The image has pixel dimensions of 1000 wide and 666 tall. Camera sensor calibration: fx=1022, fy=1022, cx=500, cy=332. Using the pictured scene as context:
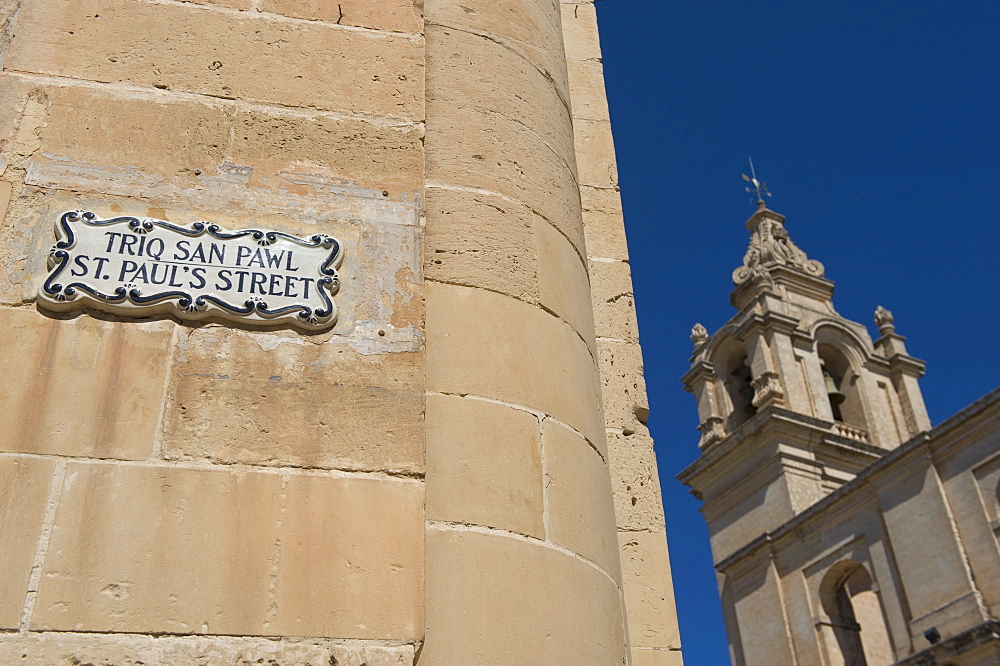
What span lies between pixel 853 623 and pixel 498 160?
794 inches

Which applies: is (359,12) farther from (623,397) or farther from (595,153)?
(623,397)

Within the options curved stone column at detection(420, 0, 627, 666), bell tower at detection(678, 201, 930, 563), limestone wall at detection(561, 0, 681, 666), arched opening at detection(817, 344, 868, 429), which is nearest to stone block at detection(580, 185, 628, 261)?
limestone wall at detection(561, 0, 681, 666)

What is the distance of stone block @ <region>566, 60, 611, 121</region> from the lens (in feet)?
15.5

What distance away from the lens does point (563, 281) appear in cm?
333

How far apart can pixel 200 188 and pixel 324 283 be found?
483 millimetres

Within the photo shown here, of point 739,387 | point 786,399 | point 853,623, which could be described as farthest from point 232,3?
point 739,387

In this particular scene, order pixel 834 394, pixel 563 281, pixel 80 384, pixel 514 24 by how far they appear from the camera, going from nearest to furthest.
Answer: pixel 80 384
pixel 563 281
pixel 514 24
pixel 834 394

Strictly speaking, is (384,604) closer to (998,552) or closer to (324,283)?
(324,283)

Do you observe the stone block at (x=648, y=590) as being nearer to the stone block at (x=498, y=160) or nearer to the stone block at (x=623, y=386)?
the stone block at (x=623, y=386)

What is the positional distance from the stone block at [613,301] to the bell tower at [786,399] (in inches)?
792

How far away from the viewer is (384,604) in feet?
7.58

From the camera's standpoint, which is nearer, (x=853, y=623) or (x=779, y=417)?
(x=853, y=623)

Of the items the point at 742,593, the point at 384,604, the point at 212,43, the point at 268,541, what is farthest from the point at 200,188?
the point at 742,593

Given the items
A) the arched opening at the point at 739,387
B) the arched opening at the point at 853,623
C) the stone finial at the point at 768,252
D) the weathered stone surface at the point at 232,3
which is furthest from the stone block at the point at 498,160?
the stone finial at the point at 768,252
